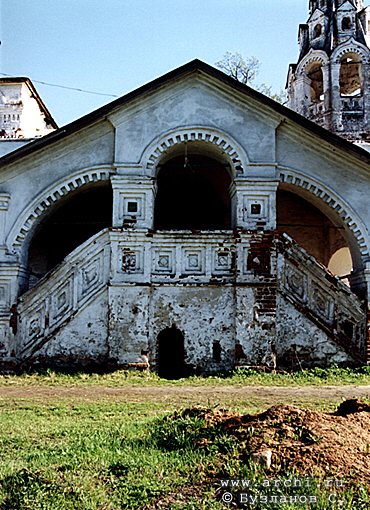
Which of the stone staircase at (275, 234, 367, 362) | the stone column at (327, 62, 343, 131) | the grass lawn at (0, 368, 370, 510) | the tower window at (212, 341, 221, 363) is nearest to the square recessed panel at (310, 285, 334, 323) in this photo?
the stone staircase at (275, 234, 367, 362)

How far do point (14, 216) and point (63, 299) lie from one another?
2170 millimetres

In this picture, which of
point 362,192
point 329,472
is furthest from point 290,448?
point 362,192

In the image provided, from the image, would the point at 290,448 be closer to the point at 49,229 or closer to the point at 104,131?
the point at 104,131

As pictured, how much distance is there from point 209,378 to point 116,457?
6070 millimetres

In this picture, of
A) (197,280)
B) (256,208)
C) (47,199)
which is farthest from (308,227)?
(47,199)

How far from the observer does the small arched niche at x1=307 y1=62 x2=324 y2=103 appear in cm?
2530

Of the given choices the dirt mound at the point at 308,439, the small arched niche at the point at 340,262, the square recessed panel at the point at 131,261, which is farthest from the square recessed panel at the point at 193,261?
the dirt mound at the point at 308,439

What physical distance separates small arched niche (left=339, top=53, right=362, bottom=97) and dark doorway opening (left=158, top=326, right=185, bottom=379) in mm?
16867

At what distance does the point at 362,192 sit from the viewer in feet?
41.6

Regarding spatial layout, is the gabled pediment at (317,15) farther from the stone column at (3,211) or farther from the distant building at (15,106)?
the stone column at (3,211)

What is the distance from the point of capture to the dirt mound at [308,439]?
181 inches

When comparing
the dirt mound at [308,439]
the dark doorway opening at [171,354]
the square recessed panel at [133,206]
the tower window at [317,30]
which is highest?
the tower window at [317,30]

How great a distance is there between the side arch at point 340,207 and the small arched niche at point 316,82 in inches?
539

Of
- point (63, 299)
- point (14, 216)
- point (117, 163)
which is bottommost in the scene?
point (63, 299)
